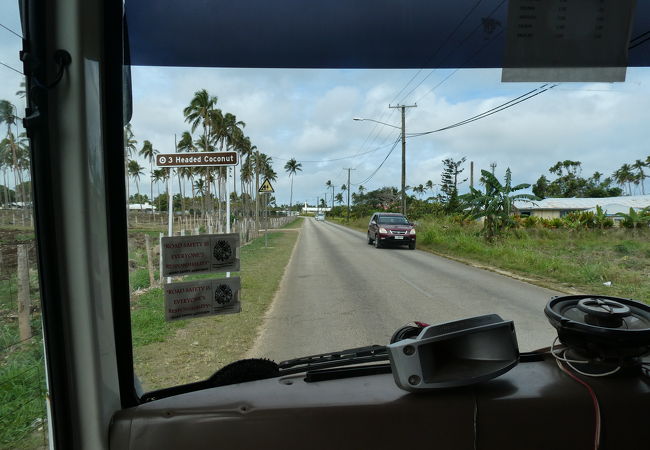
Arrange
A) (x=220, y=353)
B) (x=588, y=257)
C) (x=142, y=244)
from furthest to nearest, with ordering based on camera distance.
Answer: (x=220, y=353), (x=588, y=257), (x=142, y=244)

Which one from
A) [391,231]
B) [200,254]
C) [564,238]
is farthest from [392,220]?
[200,254]

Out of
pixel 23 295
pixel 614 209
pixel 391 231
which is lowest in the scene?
pixel 391 231

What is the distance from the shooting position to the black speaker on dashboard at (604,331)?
4.21 feet

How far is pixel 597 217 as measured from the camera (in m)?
2.45

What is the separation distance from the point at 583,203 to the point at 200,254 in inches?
76.6

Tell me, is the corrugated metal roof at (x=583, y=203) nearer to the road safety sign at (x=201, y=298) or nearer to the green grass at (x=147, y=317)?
the road safety sign at (x=201, y=298)

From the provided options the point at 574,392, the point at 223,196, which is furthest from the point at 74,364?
the point at 574,392

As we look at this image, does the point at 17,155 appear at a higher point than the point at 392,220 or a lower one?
higher

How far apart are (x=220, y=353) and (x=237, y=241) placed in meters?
1.44

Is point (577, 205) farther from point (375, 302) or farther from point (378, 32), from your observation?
point (375, 302)

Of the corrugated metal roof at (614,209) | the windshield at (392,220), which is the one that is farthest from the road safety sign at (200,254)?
the windshield at (392,220)

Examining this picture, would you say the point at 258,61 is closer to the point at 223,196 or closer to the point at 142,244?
the point at 223,196

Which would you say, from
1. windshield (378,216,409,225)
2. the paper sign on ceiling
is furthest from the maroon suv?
the paper sign on ceiling

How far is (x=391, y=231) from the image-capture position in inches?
659
